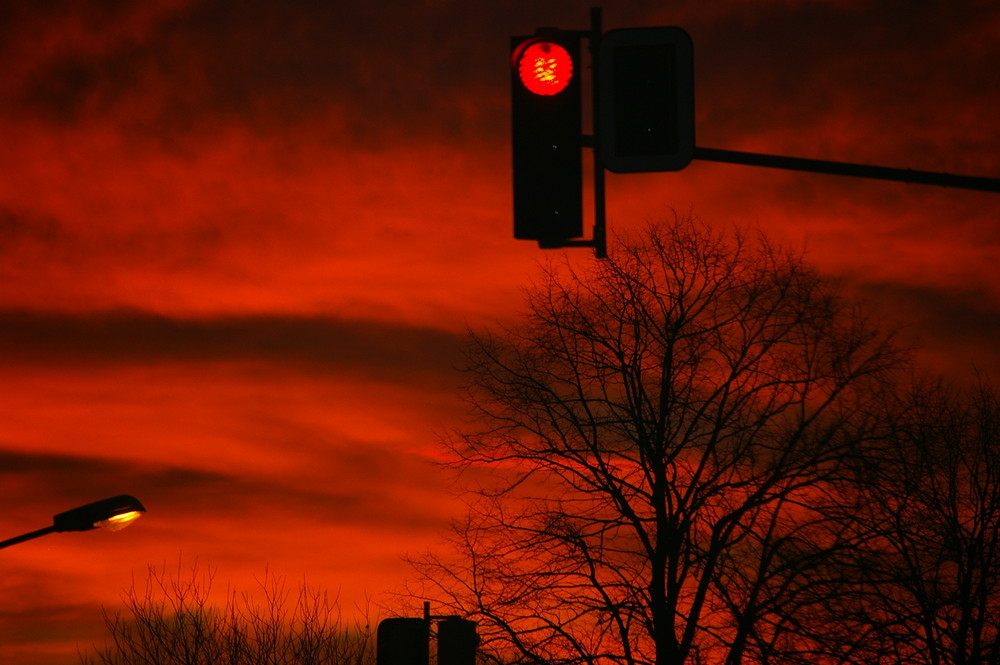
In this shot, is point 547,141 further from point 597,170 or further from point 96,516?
point 96,516

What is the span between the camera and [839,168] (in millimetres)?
7066

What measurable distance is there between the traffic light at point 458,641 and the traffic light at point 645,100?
6.09 meters

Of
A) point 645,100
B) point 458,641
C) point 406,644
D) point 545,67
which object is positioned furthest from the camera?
point 458,641

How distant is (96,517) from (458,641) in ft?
17.1

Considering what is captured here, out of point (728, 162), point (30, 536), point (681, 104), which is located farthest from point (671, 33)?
point (30, 536)

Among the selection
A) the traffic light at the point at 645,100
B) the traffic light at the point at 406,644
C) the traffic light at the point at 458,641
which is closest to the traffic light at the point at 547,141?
the traffic light at the point at 645,100

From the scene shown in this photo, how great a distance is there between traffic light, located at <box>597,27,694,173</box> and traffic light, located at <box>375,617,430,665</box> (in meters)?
5.65

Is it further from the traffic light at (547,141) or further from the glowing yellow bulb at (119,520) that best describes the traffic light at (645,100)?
the glowing yellow bulb at (119,520)

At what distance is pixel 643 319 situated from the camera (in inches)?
1033

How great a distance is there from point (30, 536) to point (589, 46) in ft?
34.6

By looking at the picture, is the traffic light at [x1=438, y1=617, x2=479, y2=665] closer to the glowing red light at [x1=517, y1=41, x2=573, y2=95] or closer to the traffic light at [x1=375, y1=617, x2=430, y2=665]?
the traffic light at [x1=375, y1=617, x2=430, y2=665]

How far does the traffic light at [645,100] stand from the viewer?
7.24 metres

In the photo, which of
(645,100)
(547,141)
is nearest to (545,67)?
(547,141)

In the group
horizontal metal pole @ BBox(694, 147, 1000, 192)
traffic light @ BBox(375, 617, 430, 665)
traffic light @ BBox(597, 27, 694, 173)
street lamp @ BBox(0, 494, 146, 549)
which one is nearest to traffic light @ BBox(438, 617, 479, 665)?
traffic light @ BBox(375, 617, 430, 665)
